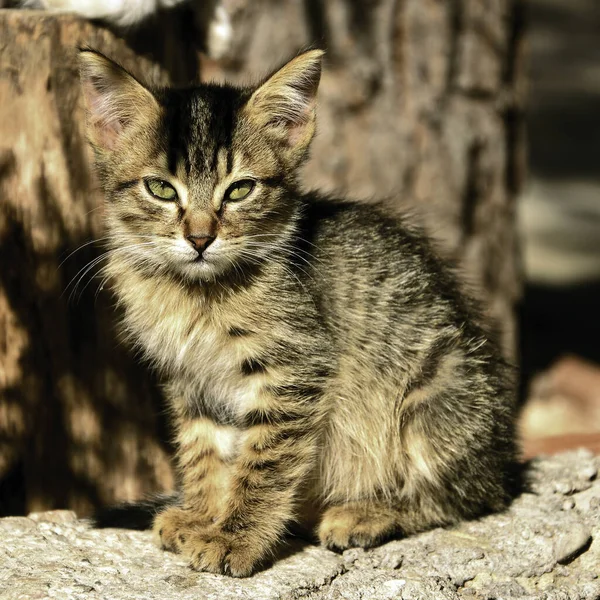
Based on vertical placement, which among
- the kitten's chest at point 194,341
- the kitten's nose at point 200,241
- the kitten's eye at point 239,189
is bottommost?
the kitten's chest at point 194,341

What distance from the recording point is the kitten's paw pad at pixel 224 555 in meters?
3.56

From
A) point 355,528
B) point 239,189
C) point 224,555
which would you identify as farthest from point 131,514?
point 239,189

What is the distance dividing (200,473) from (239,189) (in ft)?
3.68

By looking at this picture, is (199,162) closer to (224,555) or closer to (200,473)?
(200,473)

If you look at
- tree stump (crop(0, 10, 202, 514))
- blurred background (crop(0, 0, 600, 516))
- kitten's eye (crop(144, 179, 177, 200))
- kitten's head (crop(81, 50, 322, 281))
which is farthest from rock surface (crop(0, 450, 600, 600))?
kitten's eye (crop(144, 179, 177, 200))

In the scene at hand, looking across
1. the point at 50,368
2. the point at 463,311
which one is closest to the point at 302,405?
the point at 463,311

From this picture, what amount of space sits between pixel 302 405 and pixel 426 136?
11.2 feet

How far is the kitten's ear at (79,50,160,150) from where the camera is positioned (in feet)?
12.2

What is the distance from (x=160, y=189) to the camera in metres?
3.67

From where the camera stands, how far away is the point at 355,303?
396 cm

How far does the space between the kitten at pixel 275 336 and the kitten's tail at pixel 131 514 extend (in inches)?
3.1

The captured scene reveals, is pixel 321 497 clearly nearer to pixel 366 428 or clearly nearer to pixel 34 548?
pixel 366 428

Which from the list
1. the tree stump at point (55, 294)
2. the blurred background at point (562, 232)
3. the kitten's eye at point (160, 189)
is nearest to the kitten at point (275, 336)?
the kitten's eye at point (160, 189)

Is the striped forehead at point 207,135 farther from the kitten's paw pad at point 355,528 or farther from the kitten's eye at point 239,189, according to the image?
the kitten's paw pad at point 355,528
